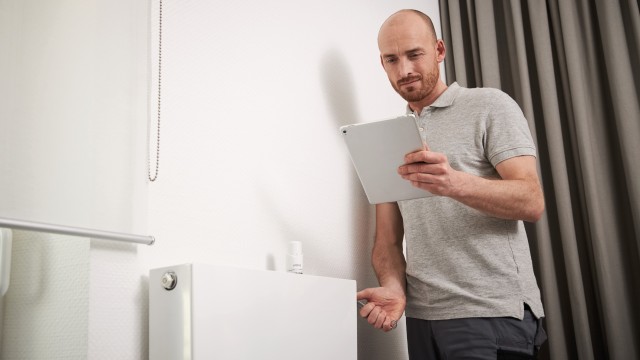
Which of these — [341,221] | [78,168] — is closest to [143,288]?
[78,168]

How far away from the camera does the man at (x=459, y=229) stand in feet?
3.99

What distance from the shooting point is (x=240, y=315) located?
0.98m

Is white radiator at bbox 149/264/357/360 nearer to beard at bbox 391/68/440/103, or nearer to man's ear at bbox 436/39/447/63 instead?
beard at bbox 391/68/440/103

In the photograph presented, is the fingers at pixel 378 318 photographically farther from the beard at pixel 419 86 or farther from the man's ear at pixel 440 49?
the man's ear at pixel 440 49

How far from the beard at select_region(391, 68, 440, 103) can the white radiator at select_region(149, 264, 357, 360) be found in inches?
23.3

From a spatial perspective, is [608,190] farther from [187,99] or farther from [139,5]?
[139,5]

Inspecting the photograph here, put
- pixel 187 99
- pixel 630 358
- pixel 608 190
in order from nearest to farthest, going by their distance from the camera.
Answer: pixel 187 99 → pixel 630 358 → pixel 608 190

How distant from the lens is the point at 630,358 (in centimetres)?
168

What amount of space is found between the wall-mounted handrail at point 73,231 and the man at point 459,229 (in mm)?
538

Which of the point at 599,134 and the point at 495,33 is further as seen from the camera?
the point at 495,33

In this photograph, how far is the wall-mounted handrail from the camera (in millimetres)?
762

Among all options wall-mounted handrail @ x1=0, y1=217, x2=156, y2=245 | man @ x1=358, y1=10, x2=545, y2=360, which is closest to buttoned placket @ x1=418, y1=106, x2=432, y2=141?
man @ x1=358, y1=10, x2=545, y2=360

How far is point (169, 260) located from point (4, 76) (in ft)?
1.37

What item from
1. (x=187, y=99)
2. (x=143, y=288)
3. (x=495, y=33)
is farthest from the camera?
(x=495, y=33)
